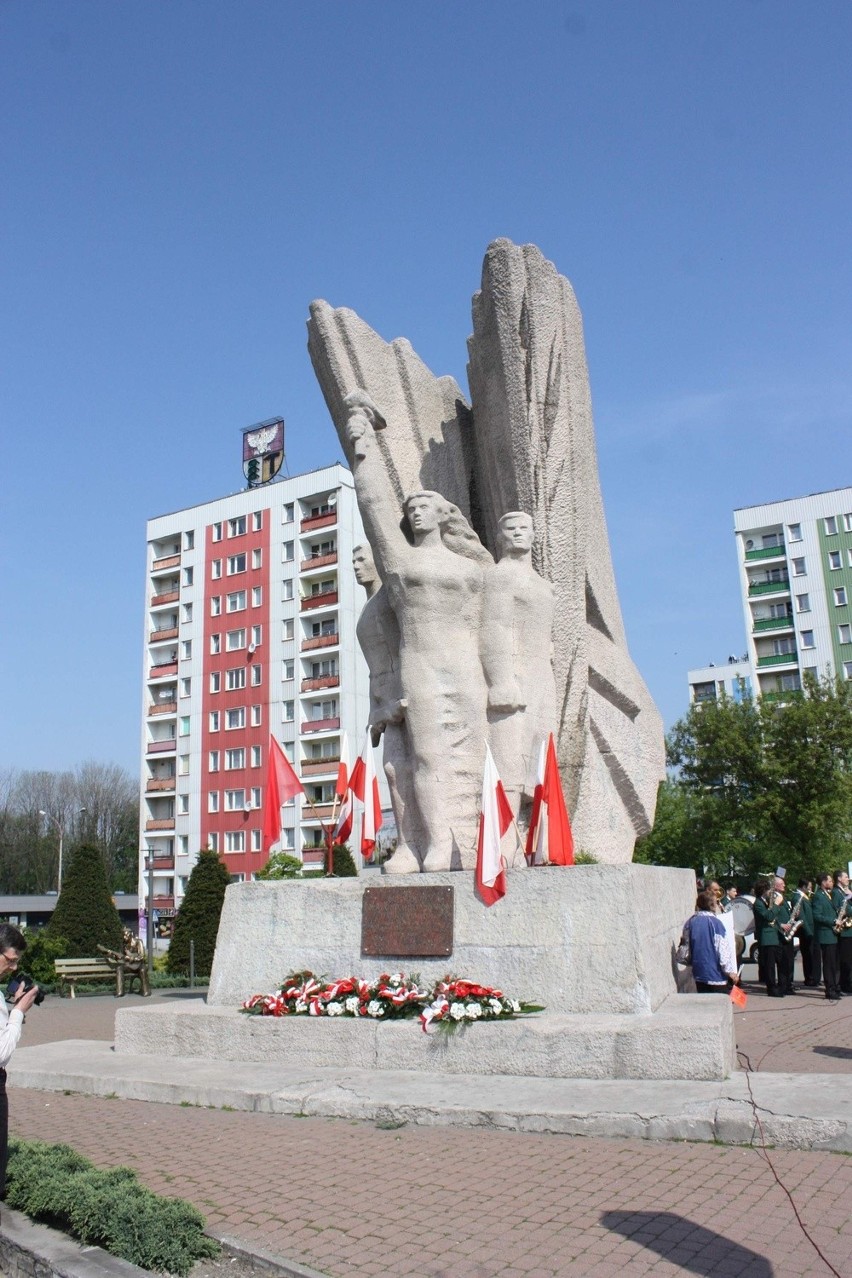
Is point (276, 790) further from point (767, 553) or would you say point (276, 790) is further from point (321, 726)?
point (767, 553)

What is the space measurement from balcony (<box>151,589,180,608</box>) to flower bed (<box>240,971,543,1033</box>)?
41.3 meters

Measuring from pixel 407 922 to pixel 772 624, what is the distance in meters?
47.9

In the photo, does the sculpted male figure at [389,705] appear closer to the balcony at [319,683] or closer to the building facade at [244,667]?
the building facade at [244,667]

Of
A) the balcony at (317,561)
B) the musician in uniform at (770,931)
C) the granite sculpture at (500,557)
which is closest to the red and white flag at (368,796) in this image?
the granite sculpture at (500,557)

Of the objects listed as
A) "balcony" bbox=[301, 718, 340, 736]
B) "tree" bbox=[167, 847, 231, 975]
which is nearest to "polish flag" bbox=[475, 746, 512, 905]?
"tree" bbox=[167, 847, 231, 975]

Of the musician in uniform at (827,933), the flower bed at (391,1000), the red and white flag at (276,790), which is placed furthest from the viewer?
the musician in uniform at (827,933)

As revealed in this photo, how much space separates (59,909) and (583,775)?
15.6 meters

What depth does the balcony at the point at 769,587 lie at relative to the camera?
171 ft

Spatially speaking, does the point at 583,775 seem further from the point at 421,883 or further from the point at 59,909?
the point at 59,909

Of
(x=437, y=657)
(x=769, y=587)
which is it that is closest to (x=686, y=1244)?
(x=437, y=657)

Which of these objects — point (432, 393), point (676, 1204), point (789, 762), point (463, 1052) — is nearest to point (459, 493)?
point (432, 393)

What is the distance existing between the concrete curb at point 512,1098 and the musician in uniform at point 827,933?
5.86 metres

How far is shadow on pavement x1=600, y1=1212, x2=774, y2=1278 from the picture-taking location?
12.0ft

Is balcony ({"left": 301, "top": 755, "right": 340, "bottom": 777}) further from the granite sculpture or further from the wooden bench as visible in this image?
the granite sculpture
